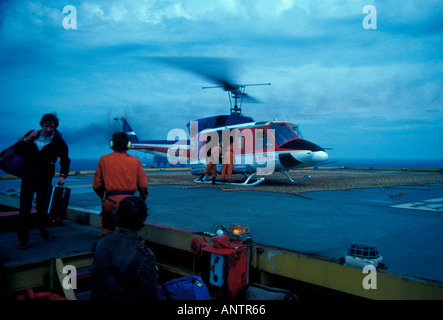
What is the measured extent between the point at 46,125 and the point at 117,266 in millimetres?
2678

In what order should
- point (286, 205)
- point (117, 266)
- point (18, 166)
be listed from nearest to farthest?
point (117, 266) → point (18, 166) → point (286, 205)

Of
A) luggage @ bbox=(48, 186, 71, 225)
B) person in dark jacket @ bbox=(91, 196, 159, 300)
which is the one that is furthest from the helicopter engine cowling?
person in dark jacket @ bbox=(91, 196, 159, 300)

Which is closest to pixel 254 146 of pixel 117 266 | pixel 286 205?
pixel 286 205

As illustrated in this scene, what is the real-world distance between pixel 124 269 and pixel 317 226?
339 cm

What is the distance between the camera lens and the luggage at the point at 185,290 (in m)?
2.58

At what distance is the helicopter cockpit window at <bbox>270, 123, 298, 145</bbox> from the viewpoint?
11195mm

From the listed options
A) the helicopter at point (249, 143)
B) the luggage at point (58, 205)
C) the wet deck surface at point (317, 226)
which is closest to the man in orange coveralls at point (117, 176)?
the wet deck surface at point (317, 226)

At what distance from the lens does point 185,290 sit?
2.61m

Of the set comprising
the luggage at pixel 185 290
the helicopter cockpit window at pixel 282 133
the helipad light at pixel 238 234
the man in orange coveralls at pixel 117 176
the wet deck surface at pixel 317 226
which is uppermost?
the helicopter cockpit window at pixel 282 133

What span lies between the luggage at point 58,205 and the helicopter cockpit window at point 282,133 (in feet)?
25.6

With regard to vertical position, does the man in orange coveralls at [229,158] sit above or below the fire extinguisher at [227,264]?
above

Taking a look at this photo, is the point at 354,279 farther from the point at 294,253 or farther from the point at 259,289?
the point at 259,289

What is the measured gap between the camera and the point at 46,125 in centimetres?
375

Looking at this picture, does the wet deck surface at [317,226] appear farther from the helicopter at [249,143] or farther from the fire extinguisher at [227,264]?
the helicopter at [249,143]
